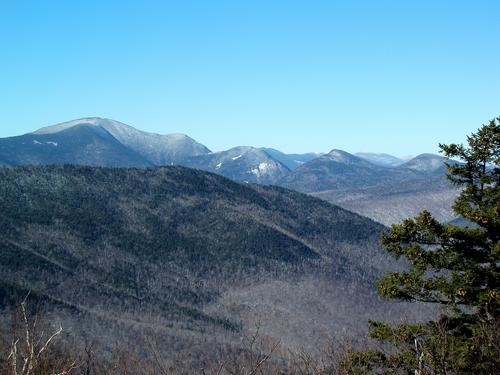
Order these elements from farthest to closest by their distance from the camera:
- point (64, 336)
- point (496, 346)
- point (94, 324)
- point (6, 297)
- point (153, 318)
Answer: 1. point (153, 318)
2. point (94, 324)
3. point (6, 297)
4. point (64, 336)
5. point (496, 346)

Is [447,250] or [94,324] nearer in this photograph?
[447,250]

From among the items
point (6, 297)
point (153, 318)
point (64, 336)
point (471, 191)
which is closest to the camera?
point (471, 191)

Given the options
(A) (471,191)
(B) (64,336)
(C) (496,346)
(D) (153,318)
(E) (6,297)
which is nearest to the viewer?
(C) (496,346)

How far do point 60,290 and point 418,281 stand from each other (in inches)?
7647

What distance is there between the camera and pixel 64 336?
14438 cm

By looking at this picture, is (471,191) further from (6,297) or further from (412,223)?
(6,297)

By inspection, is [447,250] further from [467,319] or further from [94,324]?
[94,324]

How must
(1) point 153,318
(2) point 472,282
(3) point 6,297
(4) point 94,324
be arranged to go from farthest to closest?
1. (1) point 153,318
2. (4) point 94,324
3. (3) point 6,297
4. (2) point 472,282

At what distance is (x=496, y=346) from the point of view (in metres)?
18.0

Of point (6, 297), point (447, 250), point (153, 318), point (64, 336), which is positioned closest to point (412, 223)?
point (447, 250)

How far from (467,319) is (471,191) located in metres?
5.63

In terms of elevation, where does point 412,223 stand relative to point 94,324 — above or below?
above

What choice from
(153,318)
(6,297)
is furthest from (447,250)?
(153,318)

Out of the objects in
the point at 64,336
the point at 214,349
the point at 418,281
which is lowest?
the point at 214,349
